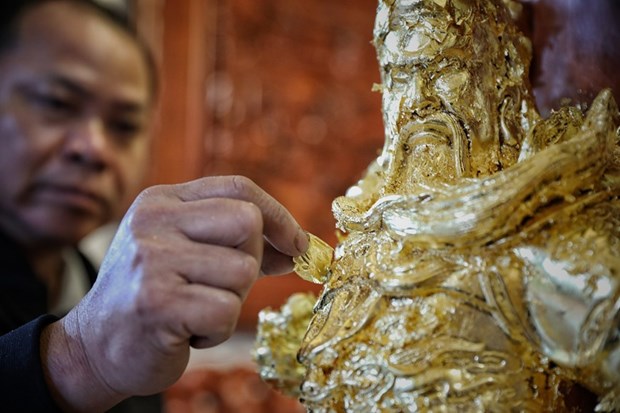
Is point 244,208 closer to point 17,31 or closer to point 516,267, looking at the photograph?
point 516,267

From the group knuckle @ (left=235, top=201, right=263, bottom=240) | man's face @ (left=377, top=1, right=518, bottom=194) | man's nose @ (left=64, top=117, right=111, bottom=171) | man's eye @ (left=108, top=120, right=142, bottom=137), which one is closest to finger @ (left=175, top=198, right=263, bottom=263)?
knuckle @ (left=235, top=201, right=263, bottom=240)

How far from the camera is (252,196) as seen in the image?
51cm

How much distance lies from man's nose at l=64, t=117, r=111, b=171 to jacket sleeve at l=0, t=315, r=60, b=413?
0.65m

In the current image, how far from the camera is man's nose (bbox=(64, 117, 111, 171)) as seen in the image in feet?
3.84

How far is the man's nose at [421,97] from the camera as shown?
0.54 meters

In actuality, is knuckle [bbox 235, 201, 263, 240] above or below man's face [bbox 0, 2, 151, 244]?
below

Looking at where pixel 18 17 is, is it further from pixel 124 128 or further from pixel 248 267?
pixel 248 267

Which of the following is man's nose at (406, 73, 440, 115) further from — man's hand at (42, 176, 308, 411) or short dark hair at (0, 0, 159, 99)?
short dark hair at (0, 0, 159, 99)

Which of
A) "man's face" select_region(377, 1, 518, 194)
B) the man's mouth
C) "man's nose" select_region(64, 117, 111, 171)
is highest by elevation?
"man's nose" select_region(64, 117, 111, 171)

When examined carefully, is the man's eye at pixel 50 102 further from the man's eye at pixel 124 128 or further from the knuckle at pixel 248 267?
the knuckle at pixel 248 267

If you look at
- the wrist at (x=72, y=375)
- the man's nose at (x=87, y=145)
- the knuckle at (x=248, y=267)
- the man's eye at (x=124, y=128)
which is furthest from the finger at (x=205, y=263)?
the man's eye at (x=124, y=128)

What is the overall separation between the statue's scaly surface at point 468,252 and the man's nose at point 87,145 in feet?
2.48

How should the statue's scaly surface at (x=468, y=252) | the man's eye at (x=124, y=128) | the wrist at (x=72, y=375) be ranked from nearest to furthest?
the statue's scaly surface at (x=468, y=252)
the wrist at (x=72, y=375)
the man's eye at (x=124, y=128)

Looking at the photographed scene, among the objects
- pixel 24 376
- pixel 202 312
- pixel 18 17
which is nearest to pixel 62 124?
pixel 18 17
